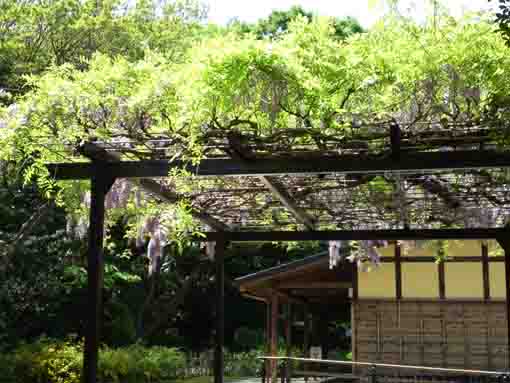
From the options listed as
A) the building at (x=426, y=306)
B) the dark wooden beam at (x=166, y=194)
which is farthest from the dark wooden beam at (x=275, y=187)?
the building at (x=426, y=306)

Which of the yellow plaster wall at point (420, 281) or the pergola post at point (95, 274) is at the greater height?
the yellow plaster wall at point (420, 281)

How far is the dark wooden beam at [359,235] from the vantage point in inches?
334

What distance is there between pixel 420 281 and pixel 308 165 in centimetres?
958

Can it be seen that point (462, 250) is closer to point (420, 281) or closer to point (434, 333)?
point (420, 281)

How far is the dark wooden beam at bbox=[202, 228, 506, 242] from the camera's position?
848 cm

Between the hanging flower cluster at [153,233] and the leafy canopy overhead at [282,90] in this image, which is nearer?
the leafy canopy overhead at [282,90]

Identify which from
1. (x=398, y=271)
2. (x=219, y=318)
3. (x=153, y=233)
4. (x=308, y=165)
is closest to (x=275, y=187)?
(x=308, y=165)

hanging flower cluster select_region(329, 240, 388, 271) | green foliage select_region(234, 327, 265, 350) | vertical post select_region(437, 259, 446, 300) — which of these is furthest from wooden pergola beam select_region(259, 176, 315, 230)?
green foliage select_region(234, 327, 265, 350)

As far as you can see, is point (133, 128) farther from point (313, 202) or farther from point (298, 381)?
point (298, 381)

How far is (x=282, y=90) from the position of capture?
478 centimetres

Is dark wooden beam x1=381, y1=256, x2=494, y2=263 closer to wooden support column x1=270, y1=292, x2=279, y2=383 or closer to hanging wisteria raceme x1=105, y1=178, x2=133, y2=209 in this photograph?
wooden support column x1=270, y1=292, x2=279, y2=383

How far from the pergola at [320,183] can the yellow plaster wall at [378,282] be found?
5.02 meters

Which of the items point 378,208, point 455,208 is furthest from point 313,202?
point 455,208

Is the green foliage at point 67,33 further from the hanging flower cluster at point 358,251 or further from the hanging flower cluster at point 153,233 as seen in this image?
the hanging flower cluster at point 153,233
